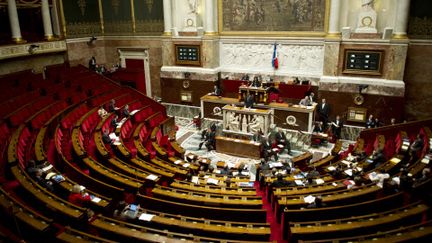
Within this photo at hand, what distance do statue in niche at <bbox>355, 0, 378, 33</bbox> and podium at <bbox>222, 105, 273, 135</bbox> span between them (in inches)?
211

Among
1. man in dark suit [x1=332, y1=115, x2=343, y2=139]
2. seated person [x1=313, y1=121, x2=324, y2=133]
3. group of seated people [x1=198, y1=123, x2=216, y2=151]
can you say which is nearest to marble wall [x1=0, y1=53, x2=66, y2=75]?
group of seated people [x1=198, y1=123, x2=216, y2=151]

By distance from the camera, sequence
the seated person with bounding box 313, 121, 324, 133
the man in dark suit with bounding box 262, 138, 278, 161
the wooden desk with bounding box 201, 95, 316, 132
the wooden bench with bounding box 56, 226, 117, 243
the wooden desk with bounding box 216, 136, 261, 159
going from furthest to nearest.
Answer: the wooden desk with bounding box 201, 95, 316, 132
the seated person with bounding box 313, 121, 324, 133
the wooden desk with bounding box 216, 136, 261, 159
the man in dark suit with bounding box 262, 138, 278, 161
the wooden bench with bounding box 56, 226, 117, 243

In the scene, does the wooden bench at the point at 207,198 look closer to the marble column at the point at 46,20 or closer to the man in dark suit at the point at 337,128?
the man in dark suit at the point at 337,128

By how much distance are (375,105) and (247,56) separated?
6584 mm

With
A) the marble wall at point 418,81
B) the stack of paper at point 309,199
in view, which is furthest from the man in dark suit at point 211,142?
the marble wall at point 418,81

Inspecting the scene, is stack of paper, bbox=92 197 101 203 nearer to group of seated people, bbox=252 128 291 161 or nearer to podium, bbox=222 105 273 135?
group of seated people, bbox=252 128 291 161

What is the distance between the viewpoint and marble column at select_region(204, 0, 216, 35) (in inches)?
674

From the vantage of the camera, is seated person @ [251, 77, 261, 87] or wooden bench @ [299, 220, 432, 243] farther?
seated person @ [251, 77, 261, 87]

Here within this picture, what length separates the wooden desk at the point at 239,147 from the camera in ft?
42.0

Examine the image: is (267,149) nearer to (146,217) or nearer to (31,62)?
(146,217)

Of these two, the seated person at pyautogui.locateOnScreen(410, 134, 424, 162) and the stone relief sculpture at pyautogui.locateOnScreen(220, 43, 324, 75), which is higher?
the stone relief sculpture at pyautogui.locateOnScreen(220, 43, 324, 75)

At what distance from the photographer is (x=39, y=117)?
11.4 m

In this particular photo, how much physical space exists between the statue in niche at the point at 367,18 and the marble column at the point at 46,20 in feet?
48.0

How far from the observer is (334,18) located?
14867 millimetres
